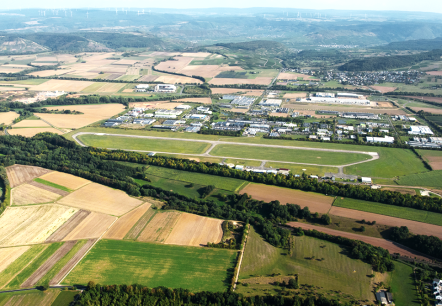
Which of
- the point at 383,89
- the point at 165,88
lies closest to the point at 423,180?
→ the point at 383,89

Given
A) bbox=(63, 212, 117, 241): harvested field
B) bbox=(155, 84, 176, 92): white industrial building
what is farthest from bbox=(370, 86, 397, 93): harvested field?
bbox=(63, 212, 117, 241): harvested field

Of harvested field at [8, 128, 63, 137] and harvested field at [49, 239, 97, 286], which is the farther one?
harvested field at [8, 128, 63, 137]

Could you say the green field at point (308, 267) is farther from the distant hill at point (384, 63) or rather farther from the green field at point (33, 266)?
the distant hill at point (384, 63)

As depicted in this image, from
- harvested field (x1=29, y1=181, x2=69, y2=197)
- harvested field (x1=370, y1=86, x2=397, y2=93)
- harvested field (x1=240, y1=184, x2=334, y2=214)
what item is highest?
harvested field (x1=370, y1=86, x2=397, y2=93)

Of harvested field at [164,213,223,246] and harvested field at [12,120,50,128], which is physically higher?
harvested field at [164,213,223,246]

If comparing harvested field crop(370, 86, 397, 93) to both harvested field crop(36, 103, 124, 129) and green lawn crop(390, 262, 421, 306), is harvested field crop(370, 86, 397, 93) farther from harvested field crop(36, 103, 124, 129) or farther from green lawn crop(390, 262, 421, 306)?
green lawn crop(390, 262, 421, 306)

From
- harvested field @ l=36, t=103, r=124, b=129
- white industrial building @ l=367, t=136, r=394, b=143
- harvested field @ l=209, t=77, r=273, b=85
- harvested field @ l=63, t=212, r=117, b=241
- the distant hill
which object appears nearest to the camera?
harvested field @ l=63, t=212, r=117, b=241

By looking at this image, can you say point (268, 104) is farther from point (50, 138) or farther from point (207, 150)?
point (50, 138)
